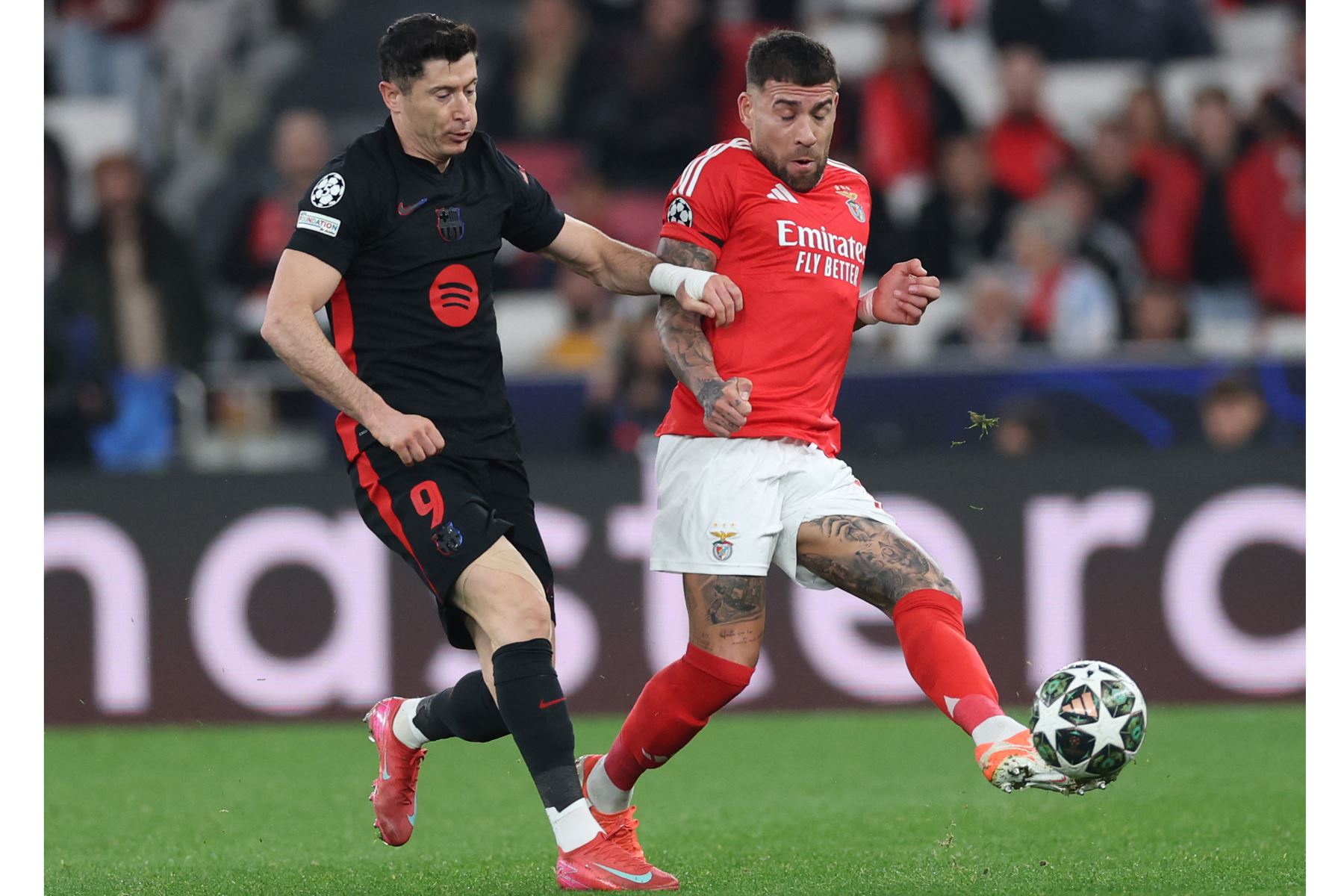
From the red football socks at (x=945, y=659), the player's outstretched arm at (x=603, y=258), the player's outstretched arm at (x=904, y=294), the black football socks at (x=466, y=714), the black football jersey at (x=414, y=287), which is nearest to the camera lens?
the red football socks at (x=945, y=659)

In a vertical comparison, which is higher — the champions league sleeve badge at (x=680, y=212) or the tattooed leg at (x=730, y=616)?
the champions league sleeve badge at (x=680, y=212)

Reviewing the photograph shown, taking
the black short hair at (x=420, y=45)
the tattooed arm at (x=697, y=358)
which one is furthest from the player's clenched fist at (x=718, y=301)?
the black short hair at (x=420, y=45)

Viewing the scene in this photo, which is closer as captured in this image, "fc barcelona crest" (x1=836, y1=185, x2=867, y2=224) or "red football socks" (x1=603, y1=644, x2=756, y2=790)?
"red football socks" (x1=603, y1=644, x2=756, y2=790)

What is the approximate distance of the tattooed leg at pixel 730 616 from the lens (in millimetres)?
5070

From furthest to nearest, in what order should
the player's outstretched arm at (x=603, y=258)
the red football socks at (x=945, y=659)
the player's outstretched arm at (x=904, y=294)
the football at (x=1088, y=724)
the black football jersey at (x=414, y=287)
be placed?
the player's outstretched arm at (x=603, y=258) → the player's outstretched arm at (x=904, y=294) → the black football jersey at (x=414, y=287) → the red football socks at (x=945, y=659) → the football at (x=1088, y=724)

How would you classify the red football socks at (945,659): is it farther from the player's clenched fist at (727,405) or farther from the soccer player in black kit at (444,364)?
the soccer player in black kit at (444,364)

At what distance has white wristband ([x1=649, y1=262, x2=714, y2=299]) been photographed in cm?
502

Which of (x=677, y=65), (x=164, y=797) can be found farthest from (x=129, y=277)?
(x=164, y=797)

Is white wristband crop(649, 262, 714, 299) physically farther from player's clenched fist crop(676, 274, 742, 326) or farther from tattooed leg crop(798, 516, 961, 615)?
tattooed leg crop(798, 516, 961, 615)

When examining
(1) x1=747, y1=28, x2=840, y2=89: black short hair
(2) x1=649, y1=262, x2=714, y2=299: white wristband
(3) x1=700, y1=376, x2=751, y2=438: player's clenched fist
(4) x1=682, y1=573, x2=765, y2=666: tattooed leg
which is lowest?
(4) x1=682, y1=573, x2=765, y2=666: tattooed leg

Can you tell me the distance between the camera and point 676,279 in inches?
200

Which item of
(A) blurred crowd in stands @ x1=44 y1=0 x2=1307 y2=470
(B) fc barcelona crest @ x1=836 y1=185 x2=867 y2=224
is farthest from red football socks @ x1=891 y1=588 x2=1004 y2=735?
(A) blurred crowd in stands @ x1=44 y1=0 x2=1307 y2=470

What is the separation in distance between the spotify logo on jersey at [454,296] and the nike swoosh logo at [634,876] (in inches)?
61.0

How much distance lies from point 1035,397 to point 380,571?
349 cm
